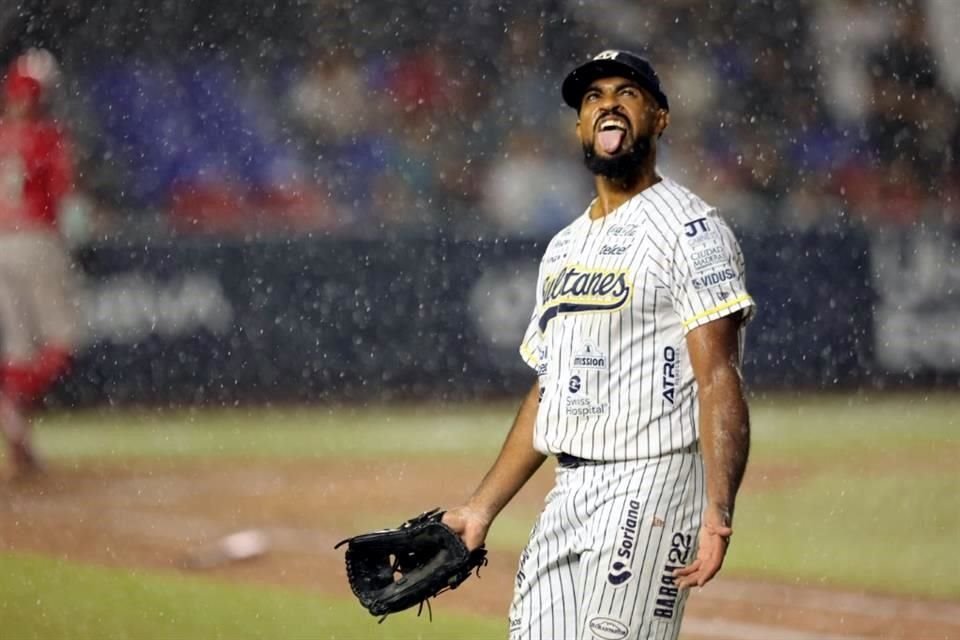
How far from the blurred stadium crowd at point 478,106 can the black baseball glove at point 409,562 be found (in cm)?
802

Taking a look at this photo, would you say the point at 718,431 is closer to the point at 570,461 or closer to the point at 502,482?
the point at 570,461

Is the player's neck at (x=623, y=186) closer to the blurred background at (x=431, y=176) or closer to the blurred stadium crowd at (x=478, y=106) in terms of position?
the blurred background at (x=431, y=176)

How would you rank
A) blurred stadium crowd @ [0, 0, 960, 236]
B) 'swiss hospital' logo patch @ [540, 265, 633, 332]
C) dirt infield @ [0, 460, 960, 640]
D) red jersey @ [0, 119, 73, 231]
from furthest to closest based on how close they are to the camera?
blurred stadium crowd @ [0, 0, 960, 236] < red jersey @ [0, 119, 73, 231] < dirt infield @ [0, 460, 960, 640] < 'swiss hospital' logo patch @ [540, 265, 633, 332]

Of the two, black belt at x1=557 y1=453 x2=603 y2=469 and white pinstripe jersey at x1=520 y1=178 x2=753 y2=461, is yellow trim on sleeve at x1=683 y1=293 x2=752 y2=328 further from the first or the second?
black belt at x1=557 y1=453 x2=603 y2=469

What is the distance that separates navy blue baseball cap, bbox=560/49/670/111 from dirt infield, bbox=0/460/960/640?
11.4ft

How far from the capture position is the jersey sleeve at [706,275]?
311 centimetres

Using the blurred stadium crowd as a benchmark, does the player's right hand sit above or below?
below

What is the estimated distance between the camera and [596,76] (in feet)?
11.1

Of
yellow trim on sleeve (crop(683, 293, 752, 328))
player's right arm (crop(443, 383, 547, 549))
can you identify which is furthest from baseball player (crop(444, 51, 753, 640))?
player's right arm (crop(443, 383, 547, 549))

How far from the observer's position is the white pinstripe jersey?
3.16 metres

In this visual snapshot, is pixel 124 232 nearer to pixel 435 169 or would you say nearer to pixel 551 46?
pixel 435 169

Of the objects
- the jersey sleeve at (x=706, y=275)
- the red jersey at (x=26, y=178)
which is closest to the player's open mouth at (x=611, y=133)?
the jersey sleeve at (x=706, y=275)

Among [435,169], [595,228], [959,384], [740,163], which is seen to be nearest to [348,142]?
[435,169]

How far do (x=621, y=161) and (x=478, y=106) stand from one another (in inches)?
354
